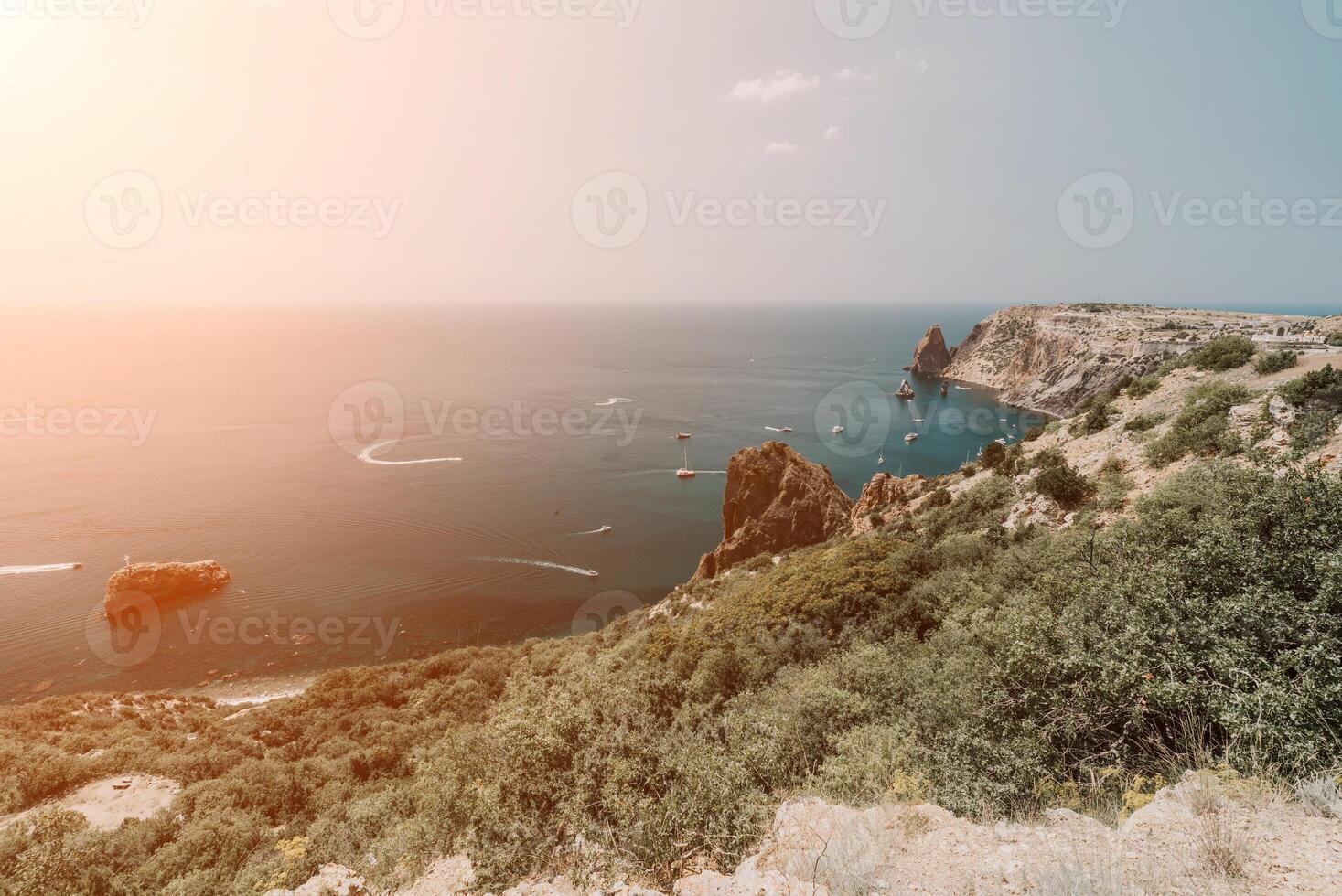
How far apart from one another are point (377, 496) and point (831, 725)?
73.1 meters

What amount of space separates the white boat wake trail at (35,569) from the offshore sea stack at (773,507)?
64699 mm

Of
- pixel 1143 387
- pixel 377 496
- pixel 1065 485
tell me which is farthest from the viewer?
pixel 377 496

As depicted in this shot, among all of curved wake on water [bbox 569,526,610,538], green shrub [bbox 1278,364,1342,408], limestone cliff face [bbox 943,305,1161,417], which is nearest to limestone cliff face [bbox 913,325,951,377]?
limestone cliff face [bbox 943,305,1161,417]

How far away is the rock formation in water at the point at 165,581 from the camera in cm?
4769

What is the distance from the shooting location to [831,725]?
11203 millimetres

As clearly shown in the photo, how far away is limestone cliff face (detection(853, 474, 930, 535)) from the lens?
36250 mm

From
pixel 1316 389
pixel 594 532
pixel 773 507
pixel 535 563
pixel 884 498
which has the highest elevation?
pixel 1316 389

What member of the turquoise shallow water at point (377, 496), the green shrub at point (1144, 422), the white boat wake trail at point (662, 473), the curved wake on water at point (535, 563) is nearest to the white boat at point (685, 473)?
the white boat wake trail at point (662, 473)

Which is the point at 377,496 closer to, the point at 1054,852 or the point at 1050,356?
the point at 1054,852

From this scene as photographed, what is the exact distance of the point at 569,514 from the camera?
215ft

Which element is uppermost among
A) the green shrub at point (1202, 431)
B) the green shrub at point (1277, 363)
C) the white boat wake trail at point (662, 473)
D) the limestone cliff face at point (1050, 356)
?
the limestone cliff face at point (1050, 356)

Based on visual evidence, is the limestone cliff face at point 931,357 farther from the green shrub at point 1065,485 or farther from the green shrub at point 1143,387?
the green shrub at point 1065,485

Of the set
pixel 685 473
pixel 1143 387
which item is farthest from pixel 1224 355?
pixel 685 473

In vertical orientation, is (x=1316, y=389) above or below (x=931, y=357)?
below
